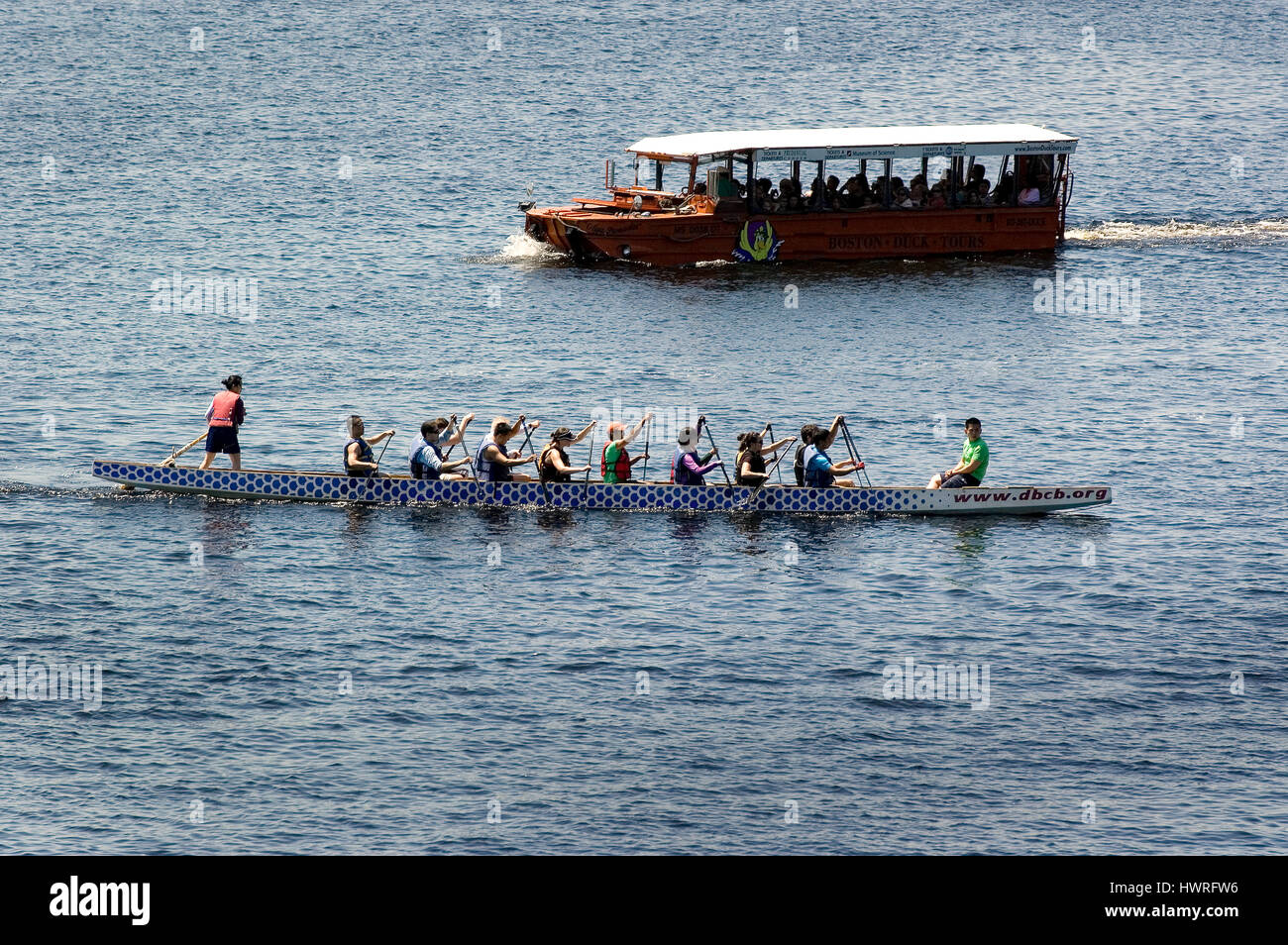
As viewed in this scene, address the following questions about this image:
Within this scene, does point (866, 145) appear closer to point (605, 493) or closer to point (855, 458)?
point (855, 458)

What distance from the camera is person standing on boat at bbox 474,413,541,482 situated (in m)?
32.0

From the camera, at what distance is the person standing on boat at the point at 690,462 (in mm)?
31873

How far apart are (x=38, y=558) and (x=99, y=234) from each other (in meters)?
31.1

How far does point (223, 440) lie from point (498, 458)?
5.13m

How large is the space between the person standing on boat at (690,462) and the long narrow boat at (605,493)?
21 cm

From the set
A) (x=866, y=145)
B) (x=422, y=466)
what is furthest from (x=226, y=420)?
(x=866, y=145)

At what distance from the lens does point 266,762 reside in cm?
2270

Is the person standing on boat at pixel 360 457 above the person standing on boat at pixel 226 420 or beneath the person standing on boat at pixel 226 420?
beneath

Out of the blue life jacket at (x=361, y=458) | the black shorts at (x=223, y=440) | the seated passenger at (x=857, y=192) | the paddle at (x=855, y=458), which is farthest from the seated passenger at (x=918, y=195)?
the black shorts at (x=223, y=440)

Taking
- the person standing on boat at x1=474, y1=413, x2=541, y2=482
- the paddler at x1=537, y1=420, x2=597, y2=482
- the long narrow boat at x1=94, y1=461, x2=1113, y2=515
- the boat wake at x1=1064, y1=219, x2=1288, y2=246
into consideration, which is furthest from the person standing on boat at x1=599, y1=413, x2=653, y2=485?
the boat wake at x1=1064, y1=219, x2=1288, y2=246

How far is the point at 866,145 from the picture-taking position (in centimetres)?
5009

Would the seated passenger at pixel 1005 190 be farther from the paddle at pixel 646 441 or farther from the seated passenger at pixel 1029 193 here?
the paddle at pixel 646 441
